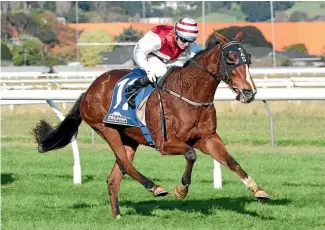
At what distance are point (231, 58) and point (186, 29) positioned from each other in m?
0.62

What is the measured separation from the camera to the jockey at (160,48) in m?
7.32

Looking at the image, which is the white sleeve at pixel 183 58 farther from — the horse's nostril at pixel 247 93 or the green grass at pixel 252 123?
the green grass at pixel 252 123

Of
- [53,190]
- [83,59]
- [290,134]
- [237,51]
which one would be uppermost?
[237,51]

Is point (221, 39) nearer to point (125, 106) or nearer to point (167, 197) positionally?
point (125, 106)

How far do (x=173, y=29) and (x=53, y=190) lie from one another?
2.65 metres

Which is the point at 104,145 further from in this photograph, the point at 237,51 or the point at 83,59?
the point at 83,59

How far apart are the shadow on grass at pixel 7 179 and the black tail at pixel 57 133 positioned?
1407mm

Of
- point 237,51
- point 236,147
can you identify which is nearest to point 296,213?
point 237,51

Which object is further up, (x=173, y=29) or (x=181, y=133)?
(x=173, y=29)

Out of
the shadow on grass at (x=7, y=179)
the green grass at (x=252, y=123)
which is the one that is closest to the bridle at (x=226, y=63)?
the shadow on grass at (x=7, y=179)

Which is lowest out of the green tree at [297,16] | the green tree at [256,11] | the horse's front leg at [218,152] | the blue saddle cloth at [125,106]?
the green tree at [256,11]

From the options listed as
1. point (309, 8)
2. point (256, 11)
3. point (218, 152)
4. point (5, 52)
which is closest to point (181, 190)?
point (218, 152)

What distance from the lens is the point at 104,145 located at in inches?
565

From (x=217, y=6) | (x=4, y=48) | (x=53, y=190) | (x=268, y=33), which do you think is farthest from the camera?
(x=4, y=48)
